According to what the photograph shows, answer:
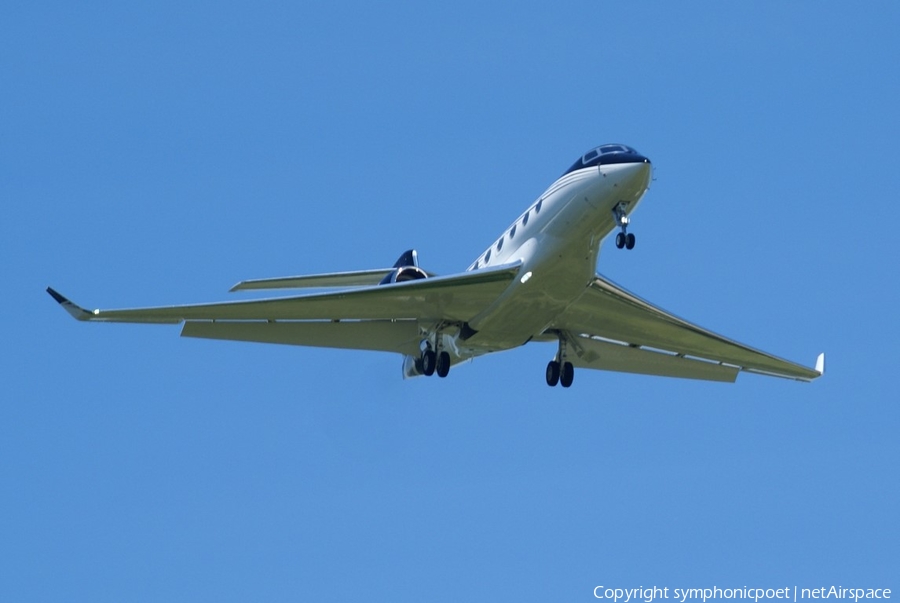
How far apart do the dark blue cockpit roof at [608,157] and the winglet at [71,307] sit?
1104cm

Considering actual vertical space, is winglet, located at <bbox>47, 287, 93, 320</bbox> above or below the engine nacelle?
below

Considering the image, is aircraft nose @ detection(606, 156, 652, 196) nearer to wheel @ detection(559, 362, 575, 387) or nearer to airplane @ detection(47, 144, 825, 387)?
airplane @ detection(47, 144, 825, 387)

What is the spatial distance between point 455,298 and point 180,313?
628cm

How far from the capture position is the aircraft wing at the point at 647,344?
122 ft

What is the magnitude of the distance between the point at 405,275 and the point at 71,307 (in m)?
8.31

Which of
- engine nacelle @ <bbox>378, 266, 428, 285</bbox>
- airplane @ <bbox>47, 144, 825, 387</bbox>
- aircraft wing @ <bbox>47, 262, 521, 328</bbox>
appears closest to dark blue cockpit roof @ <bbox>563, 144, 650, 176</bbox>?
airplane @ <bbox>47, 144, 825, 387</bbox>

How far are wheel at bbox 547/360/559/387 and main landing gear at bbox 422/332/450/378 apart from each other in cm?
270

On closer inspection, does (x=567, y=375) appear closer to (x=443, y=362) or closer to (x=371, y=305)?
(x=443, y=362)

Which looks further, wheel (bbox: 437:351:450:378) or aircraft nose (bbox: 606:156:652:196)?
wheel (bbox: 437:351:450:378)

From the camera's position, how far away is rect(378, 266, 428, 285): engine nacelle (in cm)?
3722

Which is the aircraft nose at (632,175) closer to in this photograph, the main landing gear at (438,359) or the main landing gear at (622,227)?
the main landing gear at (622,227)

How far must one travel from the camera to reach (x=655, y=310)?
3797 centimetres

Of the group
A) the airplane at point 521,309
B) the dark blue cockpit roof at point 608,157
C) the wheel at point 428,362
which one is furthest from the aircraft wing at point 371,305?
the dark blue cockpit roof at point 608,157

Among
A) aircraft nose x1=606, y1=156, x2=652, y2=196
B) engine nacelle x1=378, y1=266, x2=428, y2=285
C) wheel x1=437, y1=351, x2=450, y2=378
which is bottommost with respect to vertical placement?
wheel x1=437, y1=351, x2=450, y2=378
